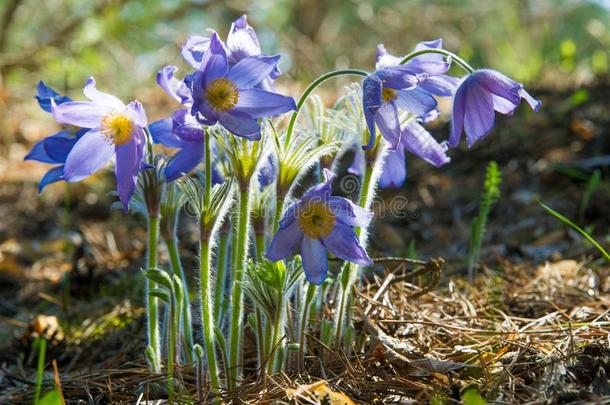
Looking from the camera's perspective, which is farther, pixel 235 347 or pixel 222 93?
pixel 235 347

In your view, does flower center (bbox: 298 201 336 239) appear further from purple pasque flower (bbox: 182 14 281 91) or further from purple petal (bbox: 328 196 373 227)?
purple pasque flower (bbox: 182 14 281 91)

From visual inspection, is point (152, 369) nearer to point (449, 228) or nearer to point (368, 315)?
point (368, 315)

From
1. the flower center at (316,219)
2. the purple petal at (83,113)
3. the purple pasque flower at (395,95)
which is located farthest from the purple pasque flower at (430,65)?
the purple petal at (83,113)

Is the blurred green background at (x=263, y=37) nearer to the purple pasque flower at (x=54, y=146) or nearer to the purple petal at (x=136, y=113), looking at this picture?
the purple pasque flower at (x=54, y=146)

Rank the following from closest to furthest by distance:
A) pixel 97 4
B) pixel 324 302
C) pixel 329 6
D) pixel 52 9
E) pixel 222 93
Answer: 1. pixel 222 93
2. pixel 324 302
3. pixel 97 4
4. pixel 52 9
5. pixel 329 6

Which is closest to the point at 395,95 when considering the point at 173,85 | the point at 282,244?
the point at 282,244

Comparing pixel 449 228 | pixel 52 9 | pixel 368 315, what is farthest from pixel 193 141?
pixel 52 9

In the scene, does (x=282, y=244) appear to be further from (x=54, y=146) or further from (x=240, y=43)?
(x=54, y=146)
